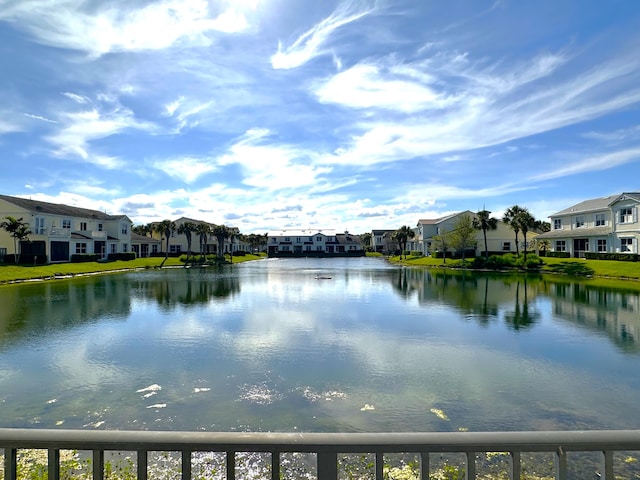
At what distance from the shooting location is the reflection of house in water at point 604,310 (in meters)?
16.0

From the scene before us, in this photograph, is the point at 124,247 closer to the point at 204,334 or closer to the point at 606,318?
the point at 204,334

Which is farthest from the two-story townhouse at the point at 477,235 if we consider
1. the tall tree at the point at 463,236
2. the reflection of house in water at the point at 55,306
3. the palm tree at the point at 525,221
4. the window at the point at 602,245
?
the reflection of house in water at the point at 55,306

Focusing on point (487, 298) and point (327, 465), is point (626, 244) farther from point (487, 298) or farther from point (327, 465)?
point (327, 465)

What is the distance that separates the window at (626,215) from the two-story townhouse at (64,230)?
67.3m

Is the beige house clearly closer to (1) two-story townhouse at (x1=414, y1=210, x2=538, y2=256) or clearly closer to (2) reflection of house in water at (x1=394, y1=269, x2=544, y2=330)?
(1) two-story townhouse at (x1=414, y1=210, x2=538, y2=256)

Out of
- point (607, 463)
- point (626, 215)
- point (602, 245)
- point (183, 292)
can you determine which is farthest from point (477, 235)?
point (607, 463)

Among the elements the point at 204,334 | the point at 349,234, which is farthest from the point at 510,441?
the point at 349,234

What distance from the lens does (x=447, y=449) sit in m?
2.48

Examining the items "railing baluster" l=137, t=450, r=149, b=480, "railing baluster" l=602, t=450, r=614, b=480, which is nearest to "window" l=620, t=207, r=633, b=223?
"railing baluster" l=602, t=450, r=614, b=480

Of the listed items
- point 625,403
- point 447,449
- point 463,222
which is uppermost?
point 463,222

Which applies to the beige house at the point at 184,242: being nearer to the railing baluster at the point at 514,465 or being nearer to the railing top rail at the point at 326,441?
the railing top rail at the point at 326,441

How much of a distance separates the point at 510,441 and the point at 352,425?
6262 millimetres

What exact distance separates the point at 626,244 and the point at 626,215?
327cm

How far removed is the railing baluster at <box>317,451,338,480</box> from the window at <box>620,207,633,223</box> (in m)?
53.7
